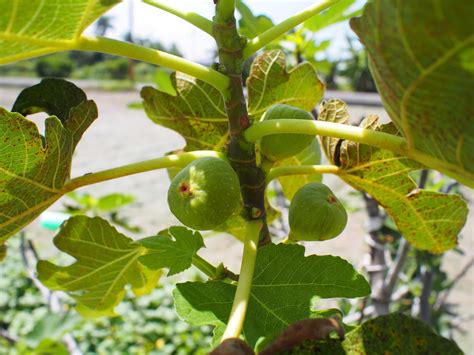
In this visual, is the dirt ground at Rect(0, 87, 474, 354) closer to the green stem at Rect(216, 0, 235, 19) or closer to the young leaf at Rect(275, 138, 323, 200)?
the young leaf at Rect(275, 138, 323, 200)

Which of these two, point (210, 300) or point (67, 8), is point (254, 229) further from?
point (67, 8)

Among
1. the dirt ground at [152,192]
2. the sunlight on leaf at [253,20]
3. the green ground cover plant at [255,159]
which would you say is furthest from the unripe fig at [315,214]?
the dirt ground at [152,192]

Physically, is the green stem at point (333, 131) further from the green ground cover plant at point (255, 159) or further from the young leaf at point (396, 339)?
the young leaf at point (396, 339)

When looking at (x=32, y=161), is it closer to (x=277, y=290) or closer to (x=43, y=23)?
(x=43, y=23)

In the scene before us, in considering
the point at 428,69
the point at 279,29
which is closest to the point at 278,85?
the point at 279,29

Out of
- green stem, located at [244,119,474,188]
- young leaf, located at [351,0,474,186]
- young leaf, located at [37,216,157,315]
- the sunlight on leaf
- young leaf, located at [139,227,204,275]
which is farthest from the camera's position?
the sunlight on leaf

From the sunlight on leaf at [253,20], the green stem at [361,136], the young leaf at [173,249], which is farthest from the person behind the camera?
the sunlight on leaf at [253,20]

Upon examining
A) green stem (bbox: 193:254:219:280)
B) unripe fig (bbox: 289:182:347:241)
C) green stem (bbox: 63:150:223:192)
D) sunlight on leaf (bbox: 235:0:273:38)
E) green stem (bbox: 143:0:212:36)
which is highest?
green stem (bbox: 143:0:212:36)

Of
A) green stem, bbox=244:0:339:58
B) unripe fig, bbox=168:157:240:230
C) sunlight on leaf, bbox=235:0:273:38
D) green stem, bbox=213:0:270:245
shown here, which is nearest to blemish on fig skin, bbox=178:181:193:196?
unripe fig, bbox=168:157:240:230
